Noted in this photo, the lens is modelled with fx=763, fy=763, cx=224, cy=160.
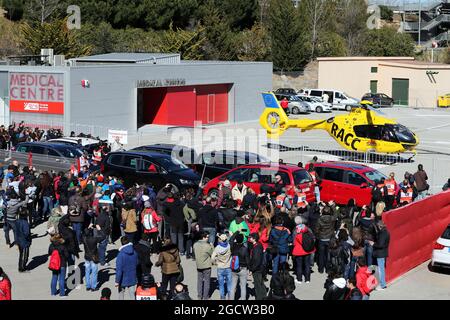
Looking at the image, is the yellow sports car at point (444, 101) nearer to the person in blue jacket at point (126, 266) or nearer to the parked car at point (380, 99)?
the parked car at point (380, 99)

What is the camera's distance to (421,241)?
704 inches

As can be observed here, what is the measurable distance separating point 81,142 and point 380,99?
35894 millimetres

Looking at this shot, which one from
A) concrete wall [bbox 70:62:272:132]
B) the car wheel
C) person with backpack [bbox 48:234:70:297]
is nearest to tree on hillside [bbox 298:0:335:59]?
concrete wall [bbox 70:62:272:132]

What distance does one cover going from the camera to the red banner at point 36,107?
125 feet

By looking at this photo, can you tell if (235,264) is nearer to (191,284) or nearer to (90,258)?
(191,284)

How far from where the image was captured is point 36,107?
38.7m

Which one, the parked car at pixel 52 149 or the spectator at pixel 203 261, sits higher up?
the parked car at pixel 52 149

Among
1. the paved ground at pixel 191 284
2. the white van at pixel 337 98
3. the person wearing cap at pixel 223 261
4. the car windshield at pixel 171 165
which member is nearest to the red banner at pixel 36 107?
the car windshield at pixel 171 165

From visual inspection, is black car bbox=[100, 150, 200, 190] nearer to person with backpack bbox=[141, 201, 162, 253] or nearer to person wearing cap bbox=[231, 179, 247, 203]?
person wearing cap bbox=[231, 179, 247, 203]

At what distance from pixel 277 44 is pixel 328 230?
5722 cm

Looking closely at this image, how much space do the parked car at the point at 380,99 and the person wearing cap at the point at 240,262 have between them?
46975 millimetres

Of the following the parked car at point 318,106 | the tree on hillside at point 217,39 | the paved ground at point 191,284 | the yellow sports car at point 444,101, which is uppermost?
the tree on hillside at point 217,39

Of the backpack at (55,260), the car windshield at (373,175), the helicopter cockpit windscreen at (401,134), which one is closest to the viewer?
the backpack at (55,260)

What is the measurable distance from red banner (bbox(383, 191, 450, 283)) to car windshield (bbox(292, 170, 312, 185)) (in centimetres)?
428
